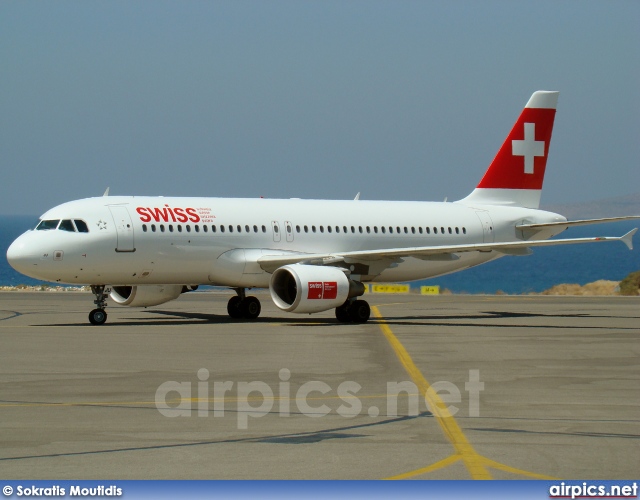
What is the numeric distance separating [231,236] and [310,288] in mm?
3548

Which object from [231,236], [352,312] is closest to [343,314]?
[352,312]

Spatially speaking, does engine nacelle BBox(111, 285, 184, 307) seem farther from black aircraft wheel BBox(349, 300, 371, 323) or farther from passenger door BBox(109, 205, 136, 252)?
black aircraft wheel BBox(349, 300, 371, 323)

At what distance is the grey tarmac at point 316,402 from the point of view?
34.0 feet

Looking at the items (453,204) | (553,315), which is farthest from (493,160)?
(553,315)

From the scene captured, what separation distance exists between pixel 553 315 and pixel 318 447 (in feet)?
85.0

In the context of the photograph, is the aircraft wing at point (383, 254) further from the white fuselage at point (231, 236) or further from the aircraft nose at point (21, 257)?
the aircraft nose at point (21, 257)

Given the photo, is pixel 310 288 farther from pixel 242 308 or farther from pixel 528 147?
pixel 528 147

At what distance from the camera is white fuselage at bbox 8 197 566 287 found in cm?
2920

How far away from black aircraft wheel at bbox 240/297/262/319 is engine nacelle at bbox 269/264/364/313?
2792 mm

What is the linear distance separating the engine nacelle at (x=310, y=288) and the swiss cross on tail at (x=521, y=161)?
385 inches

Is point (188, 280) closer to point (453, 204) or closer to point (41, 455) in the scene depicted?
point (453, 204)

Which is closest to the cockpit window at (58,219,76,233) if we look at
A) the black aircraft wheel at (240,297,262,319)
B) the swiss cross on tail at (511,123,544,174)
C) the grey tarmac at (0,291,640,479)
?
the grey tarmac at (0,291,640,479)

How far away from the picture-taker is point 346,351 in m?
22.2

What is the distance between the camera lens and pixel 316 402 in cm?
1451
